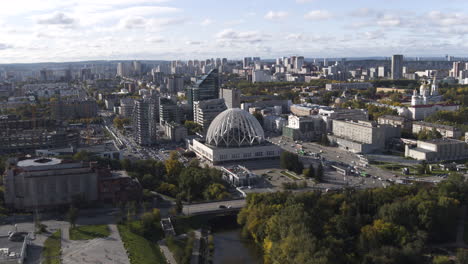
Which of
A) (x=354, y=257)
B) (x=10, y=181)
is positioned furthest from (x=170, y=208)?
(x=354, y=257)

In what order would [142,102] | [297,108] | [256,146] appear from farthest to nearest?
[297,108] < [142,102] < [256,146]

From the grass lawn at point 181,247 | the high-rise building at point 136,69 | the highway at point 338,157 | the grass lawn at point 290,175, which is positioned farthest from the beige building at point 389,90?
the high-rise building at point 136,69

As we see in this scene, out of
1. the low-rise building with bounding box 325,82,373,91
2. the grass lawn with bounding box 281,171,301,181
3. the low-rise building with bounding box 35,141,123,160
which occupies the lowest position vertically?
the grass lawn with bounding box 281,171,301,181

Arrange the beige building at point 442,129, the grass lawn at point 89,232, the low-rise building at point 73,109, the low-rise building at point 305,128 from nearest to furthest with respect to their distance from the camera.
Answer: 1. the grass lawn at point 89,232
2. the beige building at point 442,129
3. the low-rise building at point 305,128
4. the low-rise building at point 73,109

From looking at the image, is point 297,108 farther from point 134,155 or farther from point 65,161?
point 65,161

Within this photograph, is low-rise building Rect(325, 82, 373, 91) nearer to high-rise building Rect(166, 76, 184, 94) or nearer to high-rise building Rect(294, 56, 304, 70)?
high-rise building Rect(166, 76, 184, 94)

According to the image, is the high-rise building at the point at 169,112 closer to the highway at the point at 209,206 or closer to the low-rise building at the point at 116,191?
the low-rise building at the point at 116,191

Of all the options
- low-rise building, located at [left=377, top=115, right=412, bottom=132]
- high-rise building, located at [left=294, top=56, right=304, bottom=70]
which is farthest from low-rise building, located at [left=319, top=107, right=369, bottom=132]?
high-rise building, located at [left=294, top=56, right=304, bottom=70]
